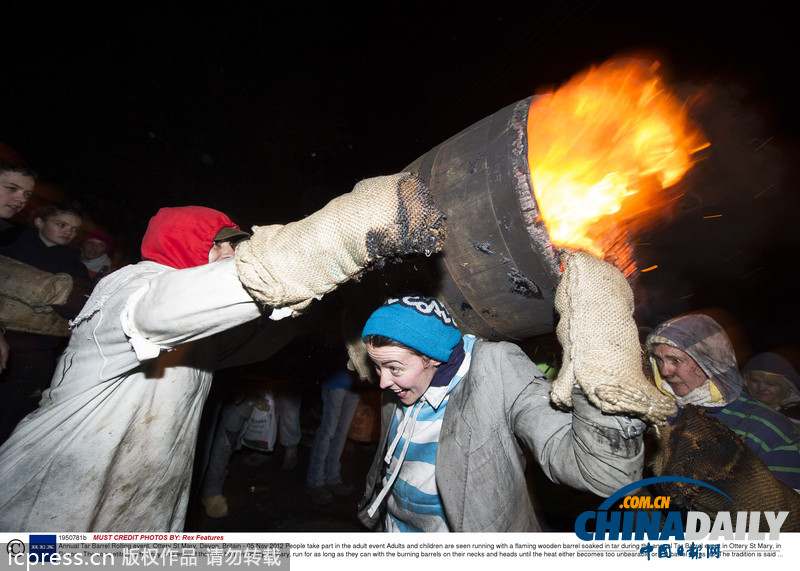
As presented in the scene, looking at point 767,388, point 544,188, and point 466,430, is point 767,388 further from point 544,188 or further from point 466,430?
point 544,188

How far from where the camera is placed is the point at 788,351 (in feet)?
33.6

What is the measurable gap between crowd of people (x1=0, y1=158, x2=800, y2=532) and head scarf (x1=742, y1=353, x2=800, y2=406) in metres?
1.51

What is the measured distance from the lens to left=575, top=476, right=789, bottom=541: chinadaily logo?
1.83m

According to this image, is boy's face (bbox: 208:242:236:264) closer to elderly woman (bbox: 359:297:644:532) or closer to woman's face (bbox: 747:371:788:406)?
elderly woman (bbox: 359:297:644:532)

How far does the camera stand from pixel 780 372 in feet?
12.5

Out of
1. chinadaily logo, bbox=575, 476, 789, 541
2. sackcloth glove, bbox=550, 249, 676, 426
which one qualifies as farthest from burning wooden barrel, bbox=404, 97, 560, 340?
chinadaily logo, bbox=575, 476, 789, 541

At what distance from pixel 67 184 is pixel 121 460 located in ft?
28.9

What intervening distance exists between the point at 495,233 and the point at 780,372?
4.41 meters

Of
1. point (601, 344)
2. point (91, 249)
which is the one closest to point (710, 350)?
point (601, 344)

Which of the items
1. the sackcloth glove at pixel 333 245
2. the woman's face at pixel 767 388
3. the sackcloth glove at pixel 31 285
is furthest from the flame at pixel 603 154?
the sackcloth glove at pixel 31 285

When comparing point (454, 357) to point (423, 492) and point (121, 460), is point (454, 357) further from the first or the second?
point (121, 460)

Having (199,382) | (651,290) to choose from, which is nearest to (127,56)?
(199,382)

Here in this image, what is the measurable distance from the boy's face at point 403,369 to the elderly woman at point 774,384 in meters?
3.95

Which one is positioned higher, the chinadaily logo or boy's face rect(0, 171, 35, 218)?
boy's face rect(0, 171, 35, 218)
